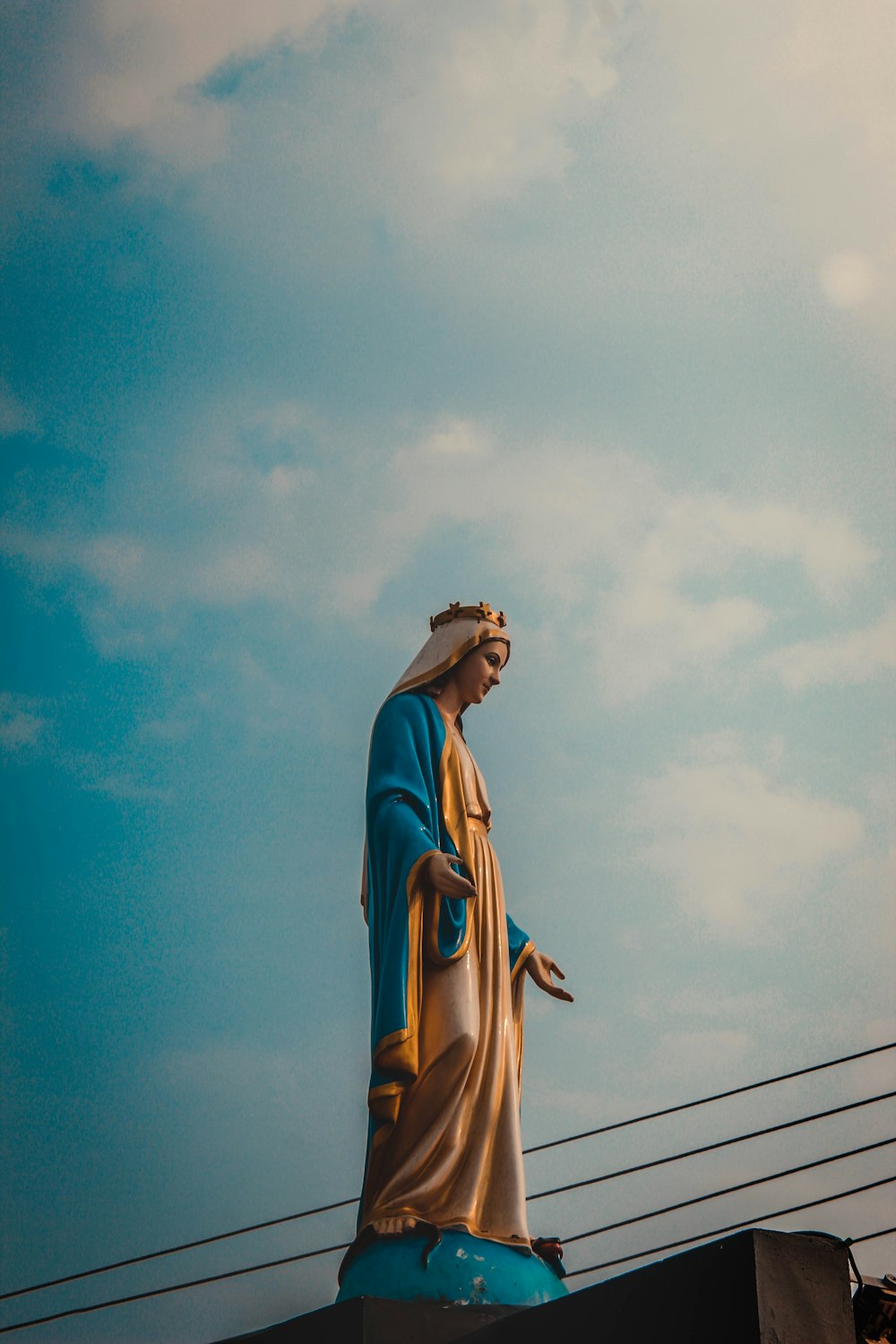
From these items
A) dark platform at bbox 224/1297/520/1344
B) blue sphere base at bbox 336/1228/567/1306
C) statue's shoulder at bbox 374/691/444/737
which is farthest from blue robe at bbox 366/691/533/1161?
dark platform at bbox 224/1297/520/1344

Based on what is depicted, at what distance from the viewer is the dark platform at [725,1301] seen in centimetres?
517

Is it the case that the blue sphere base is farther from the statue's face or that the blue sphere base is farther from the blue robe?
the statue's face

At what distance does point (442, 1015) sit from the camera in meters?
7.61

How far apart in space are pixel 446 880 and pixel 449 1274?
5.95ft

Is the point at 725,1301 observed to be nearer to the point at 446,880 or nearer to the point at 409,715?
the point at 446,880

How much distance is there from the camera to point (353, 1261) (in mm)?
7117

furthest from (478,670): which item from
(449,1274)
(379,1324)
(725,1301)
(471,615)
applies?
(725,1301)

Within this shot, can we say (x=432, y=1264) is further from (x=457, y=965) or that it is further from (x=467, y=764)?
(x=467, y=764)

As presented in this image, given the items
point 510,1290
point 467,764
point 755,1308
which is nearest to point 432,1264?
point 510,1290

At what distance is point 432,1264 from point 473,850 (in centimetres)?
213

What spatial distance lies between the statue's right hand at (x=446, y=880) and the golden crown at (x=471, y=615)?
1566 mm

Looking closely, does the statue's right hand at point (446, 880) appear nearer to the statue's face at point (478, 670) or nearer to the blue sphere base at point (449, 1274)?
the statue's face at point (478, 670)

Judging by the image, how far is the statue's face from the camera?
879 cm

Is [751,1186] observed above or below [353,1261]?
above
